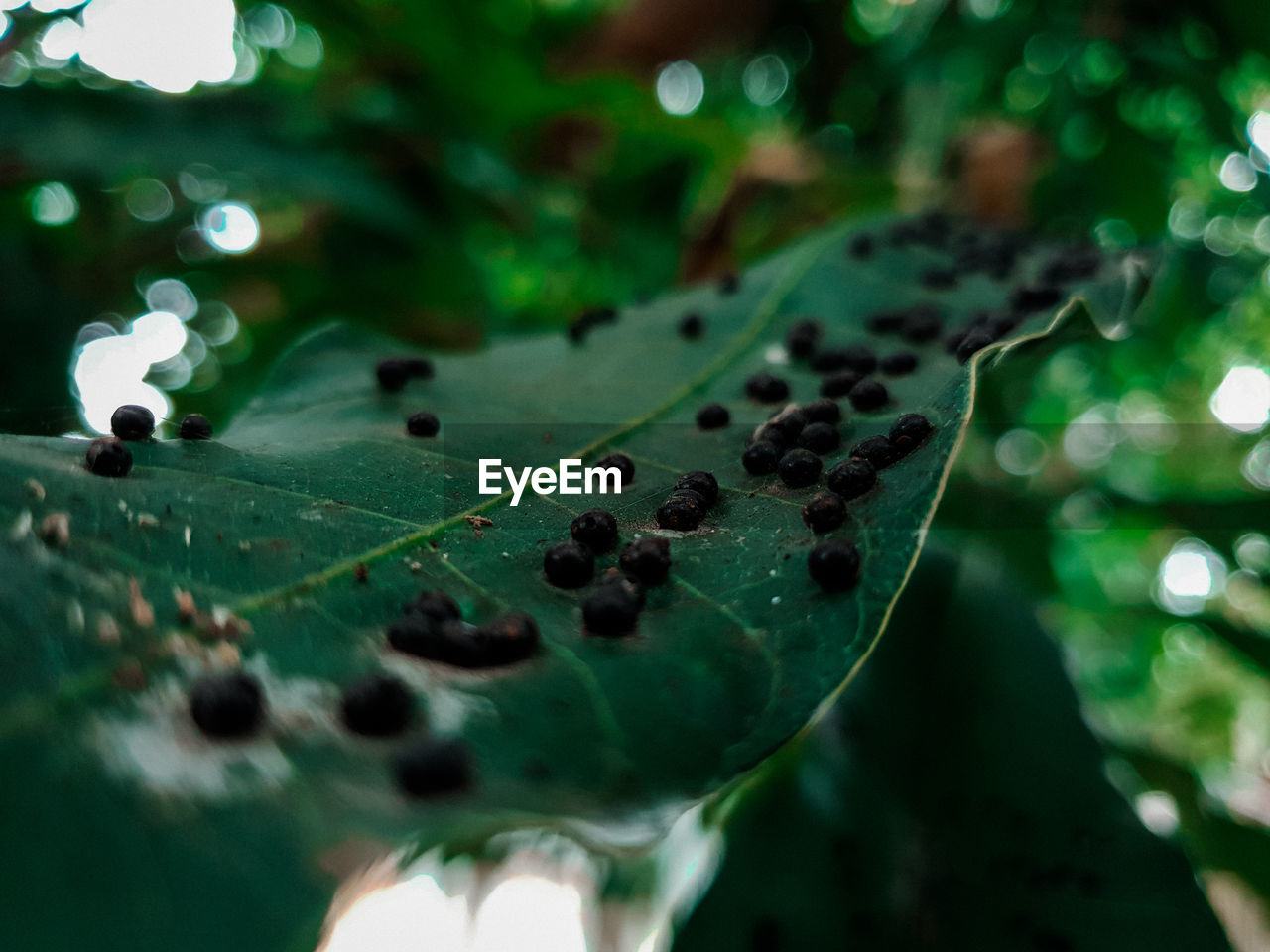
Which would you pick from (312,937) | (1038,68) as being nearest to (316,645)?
(312,937)

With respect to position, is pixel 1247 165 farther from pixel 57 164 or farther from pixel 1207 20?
pixel 57 164

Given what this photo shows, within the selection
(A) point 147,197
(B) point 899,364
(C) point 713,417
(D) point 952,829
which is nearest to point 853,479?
(C) point 713,417

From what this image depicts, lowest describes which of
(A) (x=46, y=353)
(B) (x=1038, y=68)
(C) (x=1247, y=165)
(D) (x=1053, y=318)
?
(D) (x=1053, y=318)

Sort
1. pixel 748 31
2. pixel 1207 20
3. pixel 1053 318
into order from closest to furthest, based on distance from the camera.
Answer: pixel 1053 318 < pixel 1207 20 < pixel 748 31

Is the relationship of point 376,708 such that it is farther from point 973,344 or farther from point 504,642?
point 973,344

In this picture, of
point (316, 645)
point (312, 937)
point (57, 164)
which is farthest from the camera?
point (57, 164)

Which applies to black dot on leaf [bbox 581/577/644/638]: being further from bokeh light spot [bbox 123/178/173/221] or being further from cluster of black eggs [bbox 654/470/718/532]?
bokeh light spot [bbox 123/178/173/221]

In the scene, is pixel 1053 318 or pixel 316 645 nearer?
pixel 316 645
